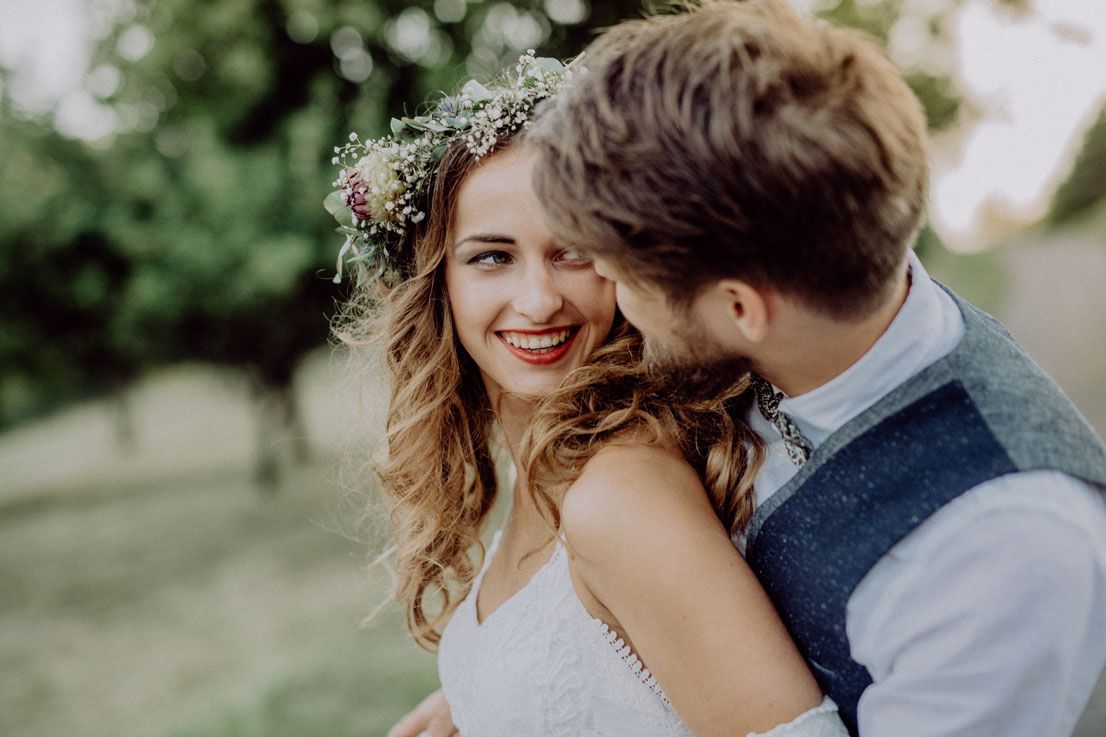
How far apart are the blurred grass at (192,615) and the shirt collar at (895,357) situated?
2.99m

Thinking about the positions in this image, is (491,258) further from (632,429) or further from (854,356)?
(854,356)

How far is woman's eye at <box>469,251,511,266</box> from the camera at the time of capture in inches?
102

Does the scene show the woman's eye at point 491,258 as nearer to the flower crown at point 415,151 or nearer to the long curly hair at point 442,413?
the long curly hair at point 442,413

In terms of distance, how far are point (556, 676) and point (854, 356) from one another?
1.05 meters

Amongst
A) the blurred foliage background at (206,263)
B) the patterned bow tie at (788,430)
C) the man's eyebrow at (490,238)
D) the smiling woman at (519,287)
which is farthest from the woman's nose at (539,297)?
the blurred foliage background at (206,263)

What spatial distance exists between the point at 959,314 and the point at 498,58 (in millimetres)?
7961

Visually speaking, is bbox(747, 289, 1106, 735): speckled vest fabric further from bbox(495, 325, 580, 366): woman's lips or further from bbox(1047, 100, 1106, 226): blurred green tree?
bbox(1047, 100, 1106, 226): blurred green tree

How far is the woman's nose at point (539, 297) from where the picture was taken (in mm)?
2426

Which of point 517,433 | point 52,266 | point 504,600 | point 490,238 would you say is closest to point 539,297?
point 490,238

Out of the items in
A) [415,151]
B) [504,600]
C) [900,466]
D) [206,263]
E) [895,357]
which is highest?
[206,263]

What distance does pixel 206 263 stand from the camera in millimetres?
9094

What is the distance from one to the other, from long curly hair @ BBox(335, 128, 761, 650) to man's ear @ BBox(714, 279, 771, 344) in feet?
1.88

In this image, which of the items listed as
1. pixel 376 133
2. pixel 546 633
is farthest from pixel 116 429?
pixel 546 633

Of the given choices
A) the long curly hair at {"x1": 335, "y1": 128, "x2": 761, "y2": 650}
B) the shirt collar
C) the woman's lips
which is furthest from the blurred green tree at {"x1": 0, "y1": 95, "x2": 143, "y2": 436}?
the shirt collar
